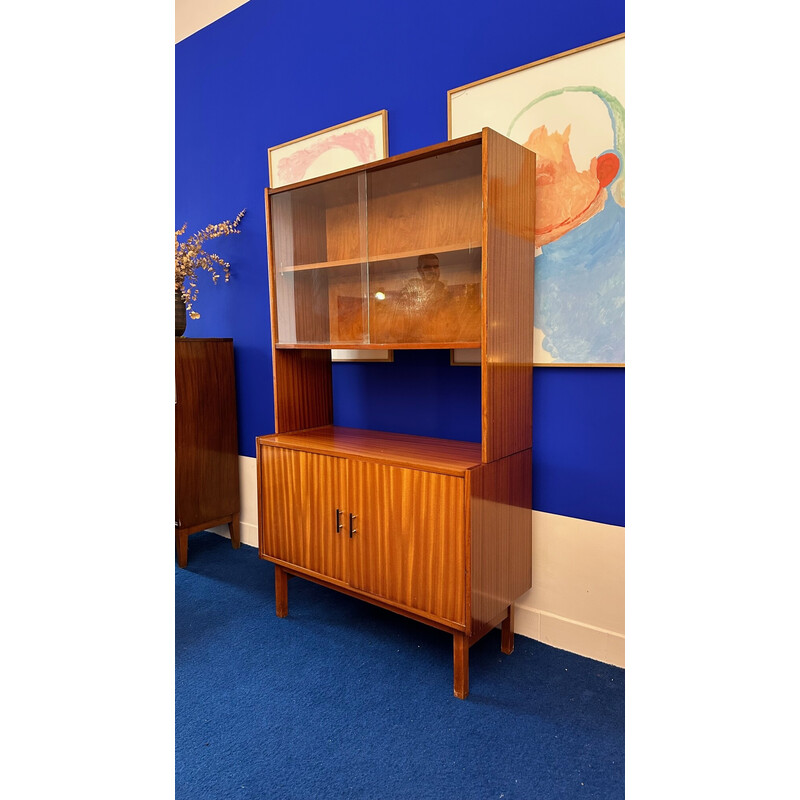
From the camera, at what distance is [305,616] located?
2.20m

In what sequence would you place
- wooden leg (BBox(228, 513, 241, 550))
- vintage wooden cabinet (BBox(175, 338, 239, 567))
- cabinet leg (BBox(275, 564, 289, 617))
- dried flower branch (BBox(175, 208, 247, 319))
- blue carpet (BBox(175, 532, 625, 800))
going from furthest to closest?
wooden leg (BBox(228, 513, 241, 550)) < dried flower branch (BBox(175, 208, 247, 319)) < vintage wooden cabinet (BBox(175, 338, 239, 567)) < cabinet leg (BBox(275, 564, 289, 617)) < blue carpet (BBox(175, 532, 625, 800))

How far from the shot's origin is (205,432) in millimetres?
2764

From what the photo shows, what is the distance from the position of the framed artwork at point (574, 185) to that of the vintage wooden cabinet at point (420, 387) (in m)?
0.07

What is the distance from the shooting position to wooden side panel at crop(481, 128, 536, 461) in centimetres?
163

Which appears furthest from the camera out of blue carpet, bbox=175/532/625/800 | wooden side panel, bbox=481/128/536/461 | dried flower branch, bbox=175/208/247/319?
dried flower branch, bbox=175/208/247/319

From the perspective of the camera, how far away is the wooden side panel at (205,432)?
8.72ft

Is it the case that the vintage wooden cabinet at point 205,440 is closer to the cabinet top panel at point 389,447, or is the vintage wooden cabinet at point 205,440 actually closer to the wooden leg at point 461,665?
the cabinet top panel at point 389,447

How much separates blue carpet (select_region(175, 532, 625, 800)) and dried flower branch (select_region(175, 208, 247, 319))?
1650 mm

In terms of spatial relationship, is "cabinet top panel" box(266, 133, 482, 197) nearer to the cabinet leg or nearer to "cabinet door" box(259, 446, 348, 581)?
"cabinet door" box(259, 446, 348, 581)

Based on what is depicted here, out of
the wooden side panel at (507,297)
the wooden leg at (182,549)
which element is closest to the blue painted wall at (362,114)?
the wooden side panel at (507,297)

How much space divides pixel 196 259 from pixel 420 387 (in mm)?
1546

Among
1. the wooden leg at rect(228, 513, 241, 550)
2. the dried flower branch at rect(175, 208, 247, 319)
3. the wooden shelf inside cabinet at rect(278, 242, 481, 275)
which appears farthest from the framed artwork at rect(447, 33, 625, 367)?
the wooden leg at rect(228, 513, 241, 550)
